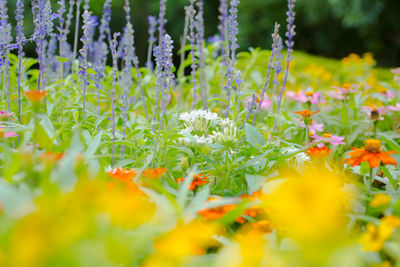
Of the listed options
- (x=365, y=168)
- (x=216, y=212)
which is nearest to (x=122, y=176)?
(x=216, y=212)

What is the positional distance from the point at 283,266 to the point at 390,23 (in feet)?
47.5

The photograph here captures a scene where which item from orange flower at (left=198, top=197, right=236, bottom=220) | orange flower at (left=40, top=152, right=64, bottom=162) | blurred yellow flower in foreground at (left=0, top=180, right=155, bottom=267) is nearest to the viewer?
blurred yellow flower in foreground at (left=0, top=180, right=155, bottom=267)

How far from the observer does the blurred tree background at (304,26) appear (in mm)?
13711

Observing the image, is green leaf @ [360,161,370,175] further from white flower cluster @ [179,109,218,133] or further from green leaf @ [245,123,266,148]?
white flower cluster @ [179,109,218,133]

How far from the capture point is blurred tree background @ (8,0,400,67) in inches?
540

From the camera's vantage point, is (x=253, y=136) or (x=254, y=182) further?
(x=253, y=136)

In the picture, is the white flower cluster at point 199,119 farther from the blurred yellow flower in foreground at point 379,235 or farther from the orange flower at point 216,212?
the blurred yellow flower in foreground at point 379,235

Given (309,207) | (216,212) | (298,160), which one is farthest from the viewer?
(298,160)

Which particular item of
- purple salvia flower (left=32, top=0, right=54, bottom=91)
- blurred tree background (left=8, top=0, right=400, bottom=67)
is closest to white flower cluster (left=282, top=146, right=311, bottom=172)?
purple salvia flower (left=32, top=0, right=54, bottom=91)

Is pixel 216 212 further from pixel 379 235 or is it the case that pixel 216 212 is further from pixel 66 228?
pixel 66 228

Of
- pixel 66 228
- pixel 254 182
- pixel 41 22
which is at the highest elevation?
pixel 41 22

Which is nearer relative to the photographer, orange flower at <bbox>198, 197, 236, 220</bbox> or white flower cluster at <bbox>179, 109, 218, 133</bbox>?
orange flower at <bbox>198, 197, 236, 220</bbox>

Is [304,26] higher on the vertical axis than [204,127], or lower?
higher

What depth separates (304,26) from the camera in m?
16.2
